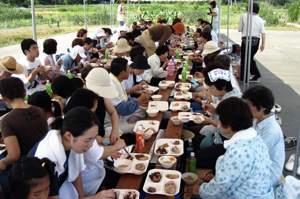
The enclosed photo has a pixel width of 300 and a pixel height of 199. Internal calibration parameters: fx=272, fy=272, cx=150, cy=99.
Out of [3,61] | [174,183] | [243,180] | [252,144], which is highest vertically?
[3,61]

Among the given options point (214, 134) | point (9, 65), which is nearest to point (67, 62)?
point (9, 65)

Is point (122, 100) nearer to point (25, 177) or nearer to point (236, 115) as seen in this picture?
point (236, 115)

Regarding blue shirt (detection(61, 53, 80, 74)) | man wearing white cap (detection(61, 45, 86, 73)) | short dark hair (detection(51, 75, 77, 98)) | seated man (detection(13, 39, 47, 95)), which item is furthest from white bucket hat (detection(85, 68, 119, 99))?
blue shirt (detection(61, 53, 80, 74))

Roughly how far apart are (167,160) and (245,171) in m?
0.92

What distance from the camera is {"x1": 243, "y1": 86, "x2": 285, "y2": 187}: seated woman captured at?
2.45 metres

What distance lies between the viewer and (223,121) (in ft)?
Answer: 7.17

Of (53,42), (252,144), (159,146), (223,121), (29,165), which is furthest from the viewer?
(53,42)

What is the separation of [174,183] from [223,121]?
70 centimetres

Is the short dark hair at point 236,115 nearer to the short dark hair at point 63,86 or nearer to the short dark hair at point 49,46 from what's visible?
the short dark hair at point 63,86

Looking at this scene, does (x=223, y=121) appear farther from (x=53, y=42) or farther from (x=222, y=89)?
(x=53, y=42)

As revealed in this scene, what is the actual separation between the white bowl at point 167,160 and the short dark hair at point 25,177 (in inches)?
49.9

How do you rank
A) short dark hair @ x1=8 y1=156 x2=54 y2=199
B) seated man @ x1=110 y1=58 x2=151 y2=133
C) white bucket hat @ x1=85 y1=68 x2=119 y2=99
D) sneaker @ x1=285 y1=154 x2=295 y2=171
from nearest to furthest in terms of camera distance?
short dark hair @ x1=8 y1=156 x2=54 y2=199 → white bucket hat @ x1=85 y1=68 x2=119 y2=99 → sneaker @ x1=285 y1=154 x2=295 y2=171 → seated man @ x1=110 y1=58 x2=151 y2=133

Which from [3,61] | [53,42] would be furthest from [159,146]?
[53,42]

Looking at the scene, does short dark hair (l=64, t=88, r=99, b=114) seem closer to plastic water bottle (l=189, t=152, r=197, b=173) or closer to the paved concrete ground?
plastic water bottle (l=189, t=152, r=197, b=173)
